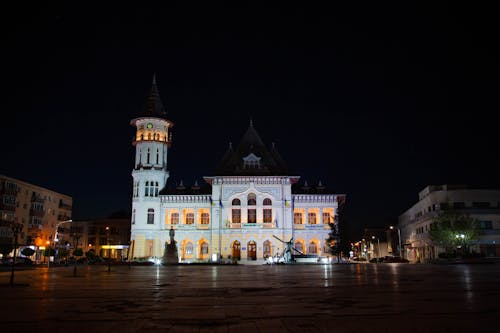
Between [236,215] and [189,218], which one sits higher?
[236,215]

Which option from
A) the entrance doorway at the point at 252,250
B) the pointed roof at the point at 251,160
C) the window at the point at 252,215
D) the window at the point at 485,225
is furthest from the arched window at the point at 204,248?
the window at the point at 485,225

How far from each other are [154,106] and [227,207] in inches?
947

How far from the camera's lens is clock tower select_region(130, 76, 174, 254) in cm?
7594

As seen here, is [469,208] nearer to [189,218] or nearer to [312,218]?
[312,218]

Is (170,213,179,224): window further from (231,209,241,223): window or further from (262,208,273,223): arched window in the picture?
(262,208,273,223): arched window

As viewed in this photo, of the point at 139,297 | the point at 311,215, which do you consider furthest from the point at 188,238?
the point at 139,297

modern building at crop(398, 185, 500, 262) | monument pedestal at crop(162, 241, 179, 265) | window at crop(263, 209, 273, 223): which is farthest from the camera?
window at crop(263, 209, 273, 223)

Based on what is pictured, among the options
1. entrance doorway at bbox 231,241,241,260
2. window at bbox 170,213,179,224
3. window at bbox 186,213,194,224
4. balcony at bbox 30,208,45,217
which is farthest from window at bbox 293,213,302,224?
balcony at bbox 30,208,45,217

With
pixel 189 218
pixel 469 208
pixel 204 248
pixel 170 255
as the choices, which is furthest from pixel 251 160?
pixel 469 208

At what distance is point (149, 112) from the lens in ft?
261

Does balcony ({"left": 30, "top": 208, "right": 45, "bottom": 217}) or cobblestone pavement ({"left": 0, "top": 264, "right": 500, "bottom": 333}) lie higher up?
balcony ({"left": 30, "top": 208, "right": 45, "bottom": 217})

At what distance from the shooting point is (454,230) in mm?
60344

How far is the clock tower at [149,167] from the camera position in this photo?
75.9 m

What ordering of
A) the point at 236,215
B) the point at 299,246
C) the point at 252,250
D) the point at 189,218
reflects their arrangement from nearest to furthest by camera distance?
the point at 252,250
the point at 236,215
the point at 299,246
the point at 189,218
